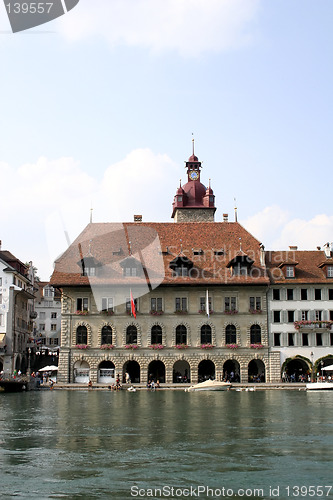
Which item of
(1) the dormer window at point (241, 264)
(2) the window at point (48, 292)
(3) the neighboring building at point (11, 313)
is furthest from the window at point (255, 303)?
(2) the window at point (48, 292)

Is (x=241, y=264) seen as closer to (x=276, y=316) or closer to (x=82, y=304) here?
(x=276, y=316)

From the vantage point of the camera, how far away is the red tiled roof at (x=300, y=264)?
216 ft

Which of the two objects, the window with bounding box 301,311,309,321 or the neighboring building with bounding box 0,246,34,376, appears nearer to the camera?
the window with bounding box 301,311,309,321

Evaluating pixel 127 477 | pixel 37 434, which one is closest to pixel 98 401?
pixel 37 434

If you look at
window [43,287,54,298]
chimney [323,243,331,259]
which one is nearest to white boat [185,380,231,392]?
chimney [323,243,331,259]

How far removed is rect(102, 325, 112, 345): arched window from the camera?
2564 inches

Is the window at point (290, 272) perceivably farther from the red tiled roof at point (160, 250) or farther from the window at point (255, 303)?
the window at point (255, 303)

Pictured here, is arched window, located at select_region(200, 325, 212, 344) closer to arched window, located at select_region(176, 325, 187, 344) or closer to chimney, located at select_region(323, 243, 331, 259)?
arched window, located at select_region(176, 325, 187, 344)

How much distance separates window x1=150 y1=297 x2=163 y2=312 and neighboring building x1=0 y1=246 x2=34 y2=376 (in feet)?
58.3

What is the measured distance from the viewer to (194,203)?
95.1 metres

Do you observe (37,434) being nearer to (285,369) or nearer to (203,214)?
(285,369)

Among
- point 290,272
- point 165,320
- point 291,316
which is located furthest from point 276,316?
point 165,320

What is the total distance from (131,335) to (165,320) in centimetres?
380

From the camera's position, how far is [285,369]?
64.7m
